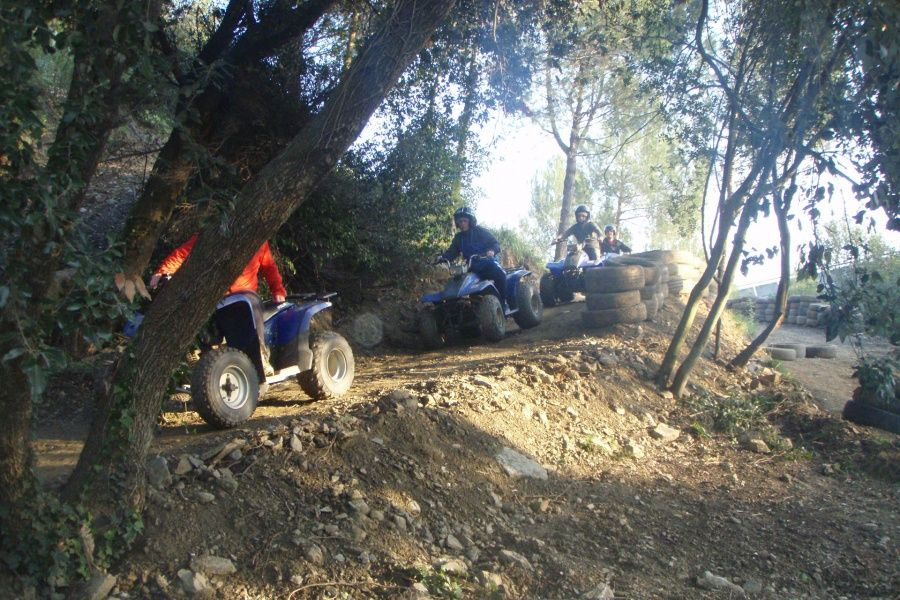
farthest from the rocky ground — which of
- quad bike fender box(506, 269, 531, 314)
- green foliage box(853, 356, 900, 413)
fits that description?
quad bike fender box(506, 269, 531, 314)

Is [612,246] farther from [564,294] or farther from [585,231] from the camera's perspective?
[564,294]

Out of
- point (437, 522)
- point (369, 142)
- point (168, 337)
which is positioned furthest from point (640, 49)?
point (168, 337)

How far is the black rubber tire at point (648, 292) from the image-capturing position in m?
11.5

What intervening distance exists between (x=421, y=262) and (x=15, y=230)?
32.4 feet

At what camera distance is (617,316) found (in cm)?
1084

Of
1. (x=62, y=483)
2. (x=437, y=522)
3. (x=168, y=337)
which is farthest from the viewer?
(x=437, y=522)

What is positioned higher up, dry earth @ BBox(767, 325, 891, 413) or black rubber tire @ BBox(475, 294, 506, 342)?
black rubber tire @ BBox(475, 294, 506, 342)

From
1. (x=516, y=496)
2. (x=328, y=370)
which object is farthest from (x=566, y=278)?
(x=516, y=496)

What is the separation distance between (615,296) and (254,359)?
5.98 meters

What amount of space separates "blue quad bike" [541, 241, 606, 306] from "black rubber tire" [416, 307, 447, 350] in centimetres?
401

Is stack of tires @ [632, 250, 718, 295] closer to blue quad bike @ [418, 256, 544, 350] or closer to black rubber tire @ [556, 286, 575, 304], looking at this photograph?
black rubber tire @ [556, 286, 575, 304]

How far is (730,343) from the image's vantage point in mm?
12375

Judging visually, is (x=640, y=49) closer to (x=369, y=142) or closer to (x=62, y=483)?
(x=369, y=142)

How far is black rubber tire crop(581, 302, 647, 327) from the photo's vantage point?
10844mm
